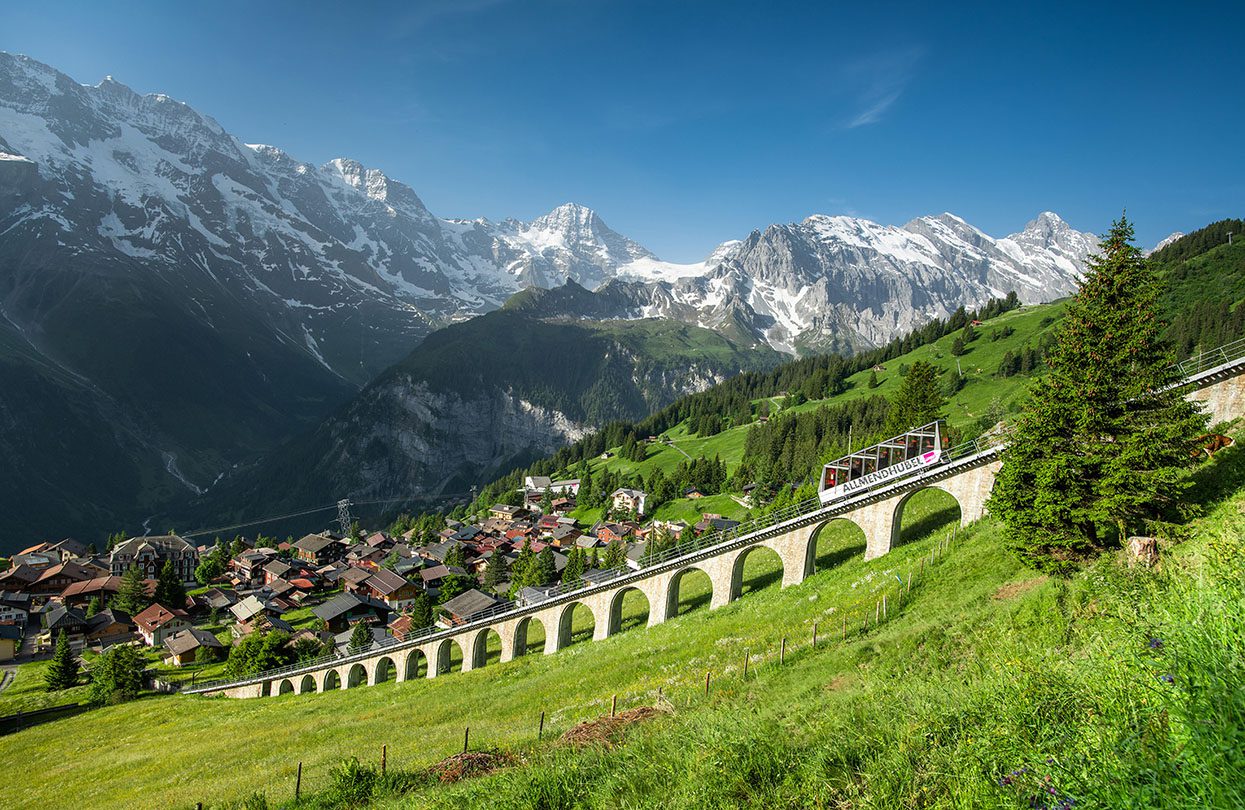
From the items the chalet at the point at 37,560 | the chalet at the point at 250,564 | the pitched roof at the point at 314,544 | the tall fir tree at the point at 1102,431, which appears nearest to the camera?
the tall fir tree at the point at 1102,431

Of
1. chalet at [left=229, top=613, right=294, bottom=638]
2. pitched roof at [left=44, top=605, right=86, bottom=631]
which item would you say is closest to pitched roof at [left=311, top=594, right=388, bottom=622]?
chalet at [left=229, top=613, right=294, bottom=638]

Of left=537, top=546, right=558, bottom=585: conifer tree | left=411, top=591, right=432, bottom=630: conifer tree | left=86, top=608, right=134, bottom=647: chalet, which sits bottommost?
left=86, top=608, right=134, bottom=647: chalet

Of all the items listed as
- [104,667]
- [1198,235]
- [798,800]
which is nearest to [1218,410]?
[798,800]

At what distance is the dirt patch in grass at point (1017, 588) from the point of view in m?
19.2

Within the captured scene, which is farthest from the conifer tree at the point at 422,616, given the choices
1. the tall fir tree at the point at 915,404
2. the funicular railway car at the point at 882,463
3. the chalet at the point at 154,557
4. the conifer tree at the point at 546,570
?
the chalet at the point at 154,557

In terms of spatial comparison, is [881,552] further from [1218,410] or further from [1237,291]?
[1237,291]

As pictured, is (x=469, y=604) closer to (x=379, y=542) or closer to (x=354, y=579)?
(x=354, y=579)

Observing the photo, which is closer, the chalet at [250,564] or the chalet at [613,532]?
the chalet at [613,532]

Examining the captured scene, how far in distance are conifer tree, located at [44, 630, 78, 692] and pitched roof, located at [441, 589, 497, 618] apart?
136 ft

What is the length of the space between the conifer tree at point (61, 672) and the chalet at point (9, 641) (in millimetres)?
22150

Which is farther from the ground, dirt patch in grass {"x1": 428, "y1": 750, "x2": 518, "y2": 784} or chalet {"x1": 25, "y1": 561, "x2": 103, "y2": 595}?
dirt patch in grass {"x1": 428, "y1": 750, "x2": 518, "y2": 784}

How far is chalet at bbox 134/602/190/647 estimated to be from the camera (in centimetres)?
8644

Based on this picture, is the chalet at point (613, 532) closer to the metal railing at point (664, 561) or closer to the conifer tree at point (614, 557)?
the conifer tree at point (614, 557)

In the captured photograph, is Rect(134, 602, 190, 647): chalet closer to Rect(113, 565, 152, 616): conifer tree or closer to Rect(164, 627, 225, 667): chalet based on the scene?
Rect(113, 565, 152, 616): conifer tree
